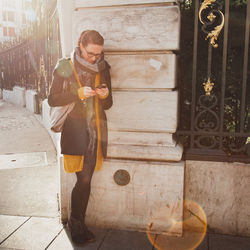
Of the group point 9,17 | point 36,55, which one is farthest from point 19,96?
point 9,17

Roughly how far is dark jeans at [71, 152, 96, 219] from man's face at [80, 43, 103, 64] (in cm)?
95

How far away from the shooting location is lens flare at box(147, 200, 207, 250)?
3396 millimetres

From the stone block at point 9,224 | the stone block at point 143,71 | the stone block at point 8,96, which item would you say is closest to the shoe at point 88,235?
the stone block at point 9,224

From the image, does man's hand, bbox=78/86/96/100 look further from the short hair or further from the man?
the short hair

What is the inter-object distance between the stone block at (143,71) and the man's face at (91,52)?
1.54 feet

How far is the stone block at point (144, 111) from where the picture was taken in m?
3.48

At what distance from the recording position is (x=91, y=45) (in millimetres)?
2963

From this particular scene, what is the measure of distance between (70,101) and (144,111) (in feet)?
2.89

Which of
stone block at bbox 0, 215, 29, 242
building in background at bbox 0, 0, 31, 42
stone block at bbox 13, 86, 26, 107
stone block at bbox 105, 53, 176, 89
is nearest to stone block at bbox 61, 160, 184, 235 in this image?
stone block at bbox 0, 215, 29, 242

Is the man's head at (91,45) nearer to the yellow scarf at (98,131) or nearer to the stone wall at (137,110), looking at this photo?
the yellow scarf at (98,131)

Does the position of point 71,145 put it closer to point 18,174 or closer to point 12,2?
point 18,174

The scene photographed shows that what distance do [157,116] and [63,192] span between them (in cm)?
142

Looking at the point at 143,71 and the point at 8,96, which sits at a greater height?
the point at 143,71

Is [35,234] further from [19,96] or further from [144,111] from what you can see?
[19,96]
